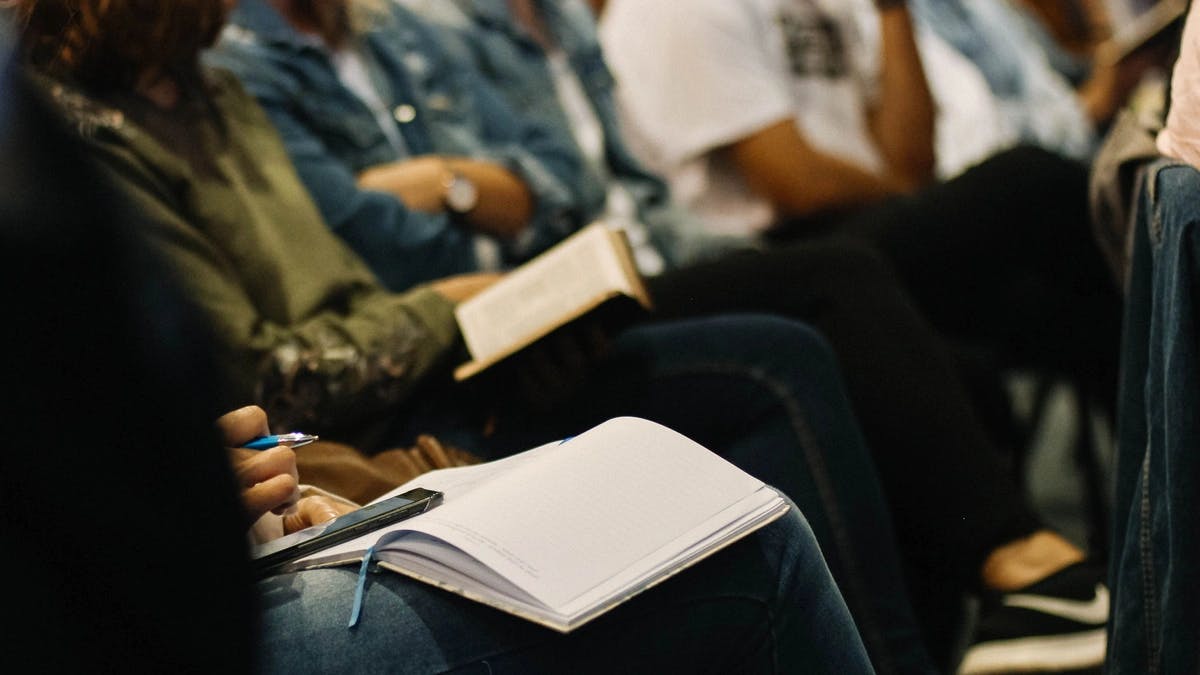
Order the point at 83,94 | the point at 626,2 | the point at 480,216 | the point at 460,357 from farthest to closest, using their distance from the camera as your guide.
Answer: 1. the point at 626,2
2. the point at 480,216
3. the point at 460,357
4. the point at 83,94

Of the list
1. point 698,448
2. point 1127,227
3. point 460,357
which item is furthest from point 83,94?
point 1127,227

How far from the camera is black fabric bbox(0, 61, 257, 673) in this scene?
0.50 metres

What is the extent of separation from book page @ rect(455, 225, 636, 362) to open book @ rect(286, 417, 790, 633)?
0.42 meters

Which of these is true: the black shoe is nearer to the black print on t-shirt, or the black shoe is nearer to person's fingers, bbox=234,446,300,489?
person's fingers, bbox=234,446,300,489

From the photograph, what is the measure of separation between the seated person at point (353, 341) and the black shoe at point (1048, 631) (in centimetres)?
13

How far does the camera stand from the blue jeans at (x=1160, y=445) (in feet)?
2.89

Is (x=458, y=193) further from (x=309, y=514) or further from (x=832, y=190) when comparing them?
(x=309, y=514)

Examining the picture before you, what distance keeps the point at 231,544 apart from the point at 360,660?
15cm

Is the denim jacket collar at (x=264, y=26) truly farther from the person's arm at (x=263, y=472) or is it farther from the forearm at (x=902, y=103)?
the forearm at (x=902, y=103)

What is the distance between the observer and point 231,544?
1.83 ft

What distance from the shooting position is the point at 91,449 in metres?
0.51

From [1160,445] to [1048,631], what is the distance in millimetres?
326

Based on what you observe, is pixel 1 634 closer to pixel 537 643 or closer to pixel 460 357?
pixel 537 643

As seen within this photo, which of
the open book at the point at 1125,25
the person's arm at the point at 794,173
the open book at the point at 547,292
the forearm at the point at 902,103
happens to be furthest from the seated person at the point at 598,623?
the open book at the point at 1125,25
